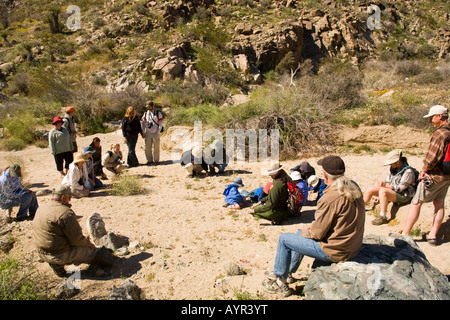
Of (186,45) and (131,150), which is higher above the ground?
(186,45)

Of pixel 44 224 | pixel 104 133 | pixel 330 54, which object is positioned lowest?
pixel 44 224

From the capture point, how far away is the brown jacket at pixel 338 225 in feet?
8.18

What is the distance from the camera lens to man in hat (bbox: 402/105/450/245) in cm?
355

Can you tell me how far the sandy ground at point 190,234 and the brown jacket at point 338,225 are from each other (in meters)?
0.73

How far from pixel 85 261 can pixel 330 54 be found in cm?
2799

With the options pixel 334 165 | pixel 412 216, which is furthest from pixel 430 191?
pixel 334 165

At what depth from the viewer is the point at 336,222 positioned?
2.55 meters

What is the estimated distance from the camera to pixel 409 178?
4.36 m

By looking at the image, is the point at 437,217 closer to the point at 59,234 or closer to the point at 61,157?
the point at 59,234

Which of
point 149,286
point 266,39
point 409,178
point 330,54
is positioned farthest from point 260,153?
point 330,54

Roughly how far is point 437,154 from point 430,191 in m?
0.51
